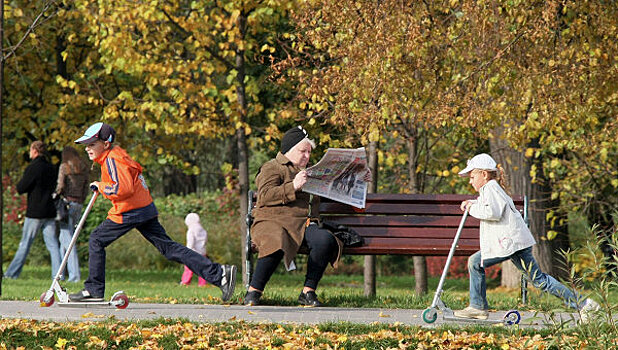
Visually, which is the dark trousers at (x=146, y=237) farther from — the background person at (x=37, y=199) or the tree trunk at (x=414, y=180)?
Answer: the background person at (x=37, y=199)

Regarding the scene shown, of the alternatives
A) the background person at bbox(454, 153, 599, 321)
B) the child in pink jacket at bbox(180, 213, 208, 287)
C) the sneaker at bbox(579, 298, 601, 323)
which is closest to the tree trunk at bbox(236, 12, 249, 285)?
the child in pink jacket at bbox(180, 213, 208, 287)

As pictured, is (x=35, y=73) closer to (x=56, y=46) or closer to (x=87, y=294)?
(x=56, y=46)

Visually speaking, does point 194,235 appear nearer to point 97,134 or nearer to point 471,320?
point 97,134

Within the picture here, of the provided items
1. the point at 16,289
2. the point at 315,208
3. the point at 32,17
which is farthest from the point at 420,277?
the point at 32,17

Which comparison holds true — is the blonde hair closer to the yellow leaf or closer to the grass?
the grass

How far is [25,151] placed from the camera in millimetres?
17844

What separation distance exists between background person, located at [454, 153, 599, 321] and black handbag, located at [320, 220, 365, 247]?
148cm

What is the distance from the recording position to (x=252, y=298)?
27.5 feet

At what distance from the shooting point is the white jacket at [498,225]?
7.21 meters

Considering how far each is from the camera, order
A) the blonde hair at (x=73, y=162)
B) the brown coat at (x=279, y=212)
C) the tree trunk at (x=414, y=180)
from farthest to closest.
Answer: the blonde hair at (x=73, y=162), the tree trunk at (x=414, y=180), the brown coat at (x=279, y=212)

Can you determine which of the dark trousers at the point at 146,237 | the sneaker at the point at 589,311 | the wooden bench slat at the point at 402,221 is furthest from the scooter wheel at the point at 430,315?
the wooden bench slat at the point at 402,221

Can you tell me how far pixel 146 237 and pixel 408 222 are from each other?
2516 millimetres

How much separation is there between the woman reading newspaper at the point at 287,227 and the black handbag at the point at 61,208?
19.7 ft

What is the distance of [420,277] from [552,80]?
3.69 m
